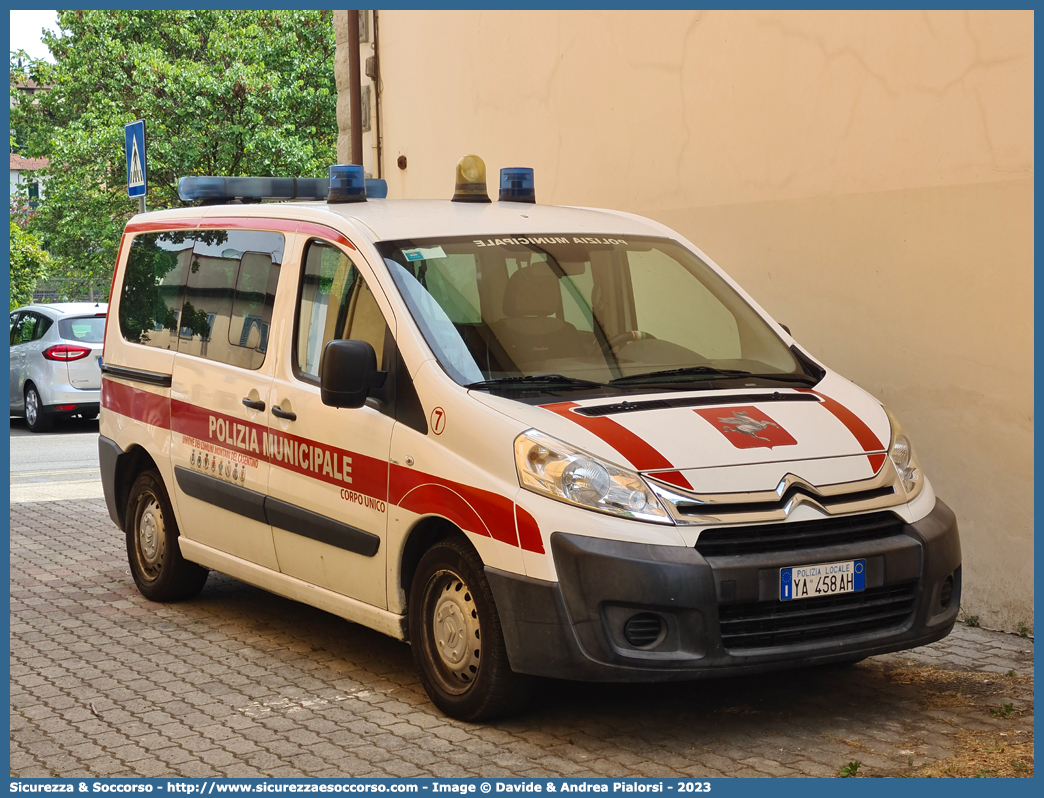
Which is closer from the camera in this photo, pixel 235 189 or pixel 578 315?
pixel 578 315

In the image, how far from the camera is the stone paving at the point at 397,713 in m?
4.55

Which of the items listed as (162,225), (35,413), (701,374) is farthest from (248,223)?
(35,413)

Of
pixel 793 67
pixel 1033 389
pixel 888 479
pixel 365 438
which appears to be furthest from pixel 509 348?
pixel 793 67

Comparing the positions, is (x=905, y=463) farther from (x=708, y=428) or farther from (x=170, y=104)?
(x=170, y=104)

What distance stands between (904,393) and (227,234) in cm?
348

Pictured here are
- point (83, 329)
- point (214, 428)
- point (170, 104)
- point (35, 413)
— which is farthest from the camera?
point (170, 104)

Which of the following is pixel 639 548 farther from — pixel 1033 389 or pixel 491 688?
pixel 1033 389

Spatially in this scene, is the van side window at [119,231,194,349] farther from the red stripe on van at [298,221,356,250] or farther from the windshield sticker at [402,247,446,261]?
the windshield sticker at [402,247,446,261]

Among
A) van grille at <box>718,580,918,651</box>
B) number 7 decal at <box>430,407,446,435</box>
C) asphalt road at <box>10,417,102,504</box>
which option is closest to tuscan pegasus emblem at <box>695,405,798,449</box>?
van grille at <box>718,580,918,651</box>

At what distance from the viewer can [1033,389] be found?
6250 millimetres

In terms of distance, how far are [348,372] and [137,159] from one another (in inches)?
247

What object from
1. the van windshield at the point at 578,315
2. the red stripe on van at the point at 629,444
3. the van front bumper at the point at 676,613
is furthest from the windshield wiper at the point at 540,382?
the van front bumper at the point at 676,613

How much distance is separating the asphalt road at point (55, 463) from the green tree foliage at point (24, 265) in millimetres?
3251

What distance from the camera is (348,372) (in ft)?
16.6
